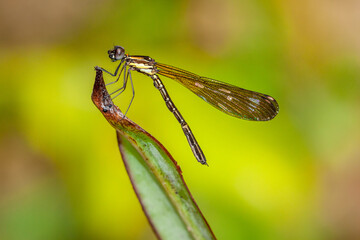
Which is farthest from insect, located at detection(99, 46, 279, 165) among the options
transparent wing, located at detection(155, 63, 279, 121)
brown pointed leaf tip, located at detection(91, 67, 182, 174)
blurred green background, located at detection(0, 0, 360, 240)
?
brown pointed leaf tip, located at detection(91, 67, 182, 174)

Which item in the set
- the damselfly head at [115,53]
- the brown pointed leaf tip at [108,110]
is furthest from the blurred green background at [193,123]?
the brown pointed leaf tip at [108,110]

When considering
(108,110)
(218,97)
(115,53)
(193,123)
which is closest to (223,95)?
(218,97)

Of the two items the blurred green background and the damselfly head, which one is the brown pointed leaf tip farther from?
the blurred green background

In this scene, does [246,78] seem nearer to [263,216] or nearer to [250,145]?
[250,145]

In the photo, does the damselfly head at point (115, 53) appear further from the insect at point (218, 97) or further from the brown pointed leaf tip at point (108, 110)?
the brown pointed leaf tip at point (108, 110)

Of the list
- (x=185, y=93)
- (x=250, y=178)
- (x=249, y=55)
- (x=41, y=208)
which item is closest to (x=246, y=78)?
(x=249, y=55)

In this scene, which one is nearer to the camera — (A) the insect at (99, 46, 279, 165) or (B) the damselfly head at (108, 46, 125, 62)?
(B) the damselfly head at (108, 46, 125, 62)
